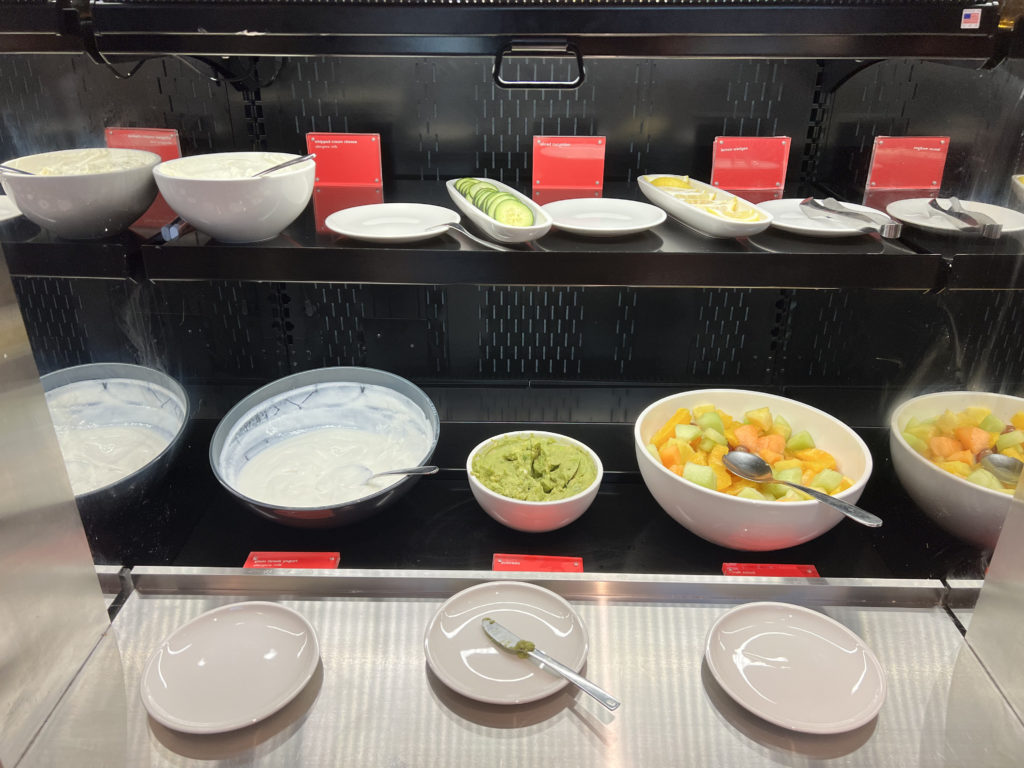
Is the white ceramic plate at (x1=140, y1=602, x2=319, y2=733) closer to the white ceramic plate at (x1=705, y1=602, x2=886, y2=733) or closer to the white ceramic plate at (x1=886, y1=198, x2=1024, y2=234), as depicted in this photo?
the white ceramic plate at (x1=705, y1=602, x2=886, y2=733)

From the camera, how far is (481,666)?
1.06m

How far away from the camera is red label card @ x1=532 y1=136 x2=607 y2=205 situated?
1.24 meters

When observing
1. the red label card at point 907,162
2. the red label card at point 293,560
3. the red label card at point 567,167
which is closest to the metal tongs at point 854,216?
the red label card at point 907,162

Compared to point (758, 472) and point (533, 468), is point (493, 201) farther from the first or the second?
point (758, 472)

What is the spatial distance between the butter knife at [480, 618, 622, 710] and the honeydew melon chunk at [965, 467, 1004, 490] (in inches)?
25.7

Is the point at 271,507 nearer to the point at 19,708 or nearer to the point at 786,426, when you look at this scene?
the point at 19,708

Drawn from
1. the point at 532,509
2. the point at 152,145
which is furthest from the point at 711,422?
the point at 152,145

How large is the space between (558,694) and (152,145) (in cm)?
104

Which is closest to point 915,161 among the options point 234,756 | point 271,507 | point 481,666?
point 481,666

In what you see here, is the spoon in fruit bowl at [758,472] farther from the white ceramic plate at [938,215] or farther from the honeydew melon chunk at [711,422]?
the white ceramic plate at [938,215]

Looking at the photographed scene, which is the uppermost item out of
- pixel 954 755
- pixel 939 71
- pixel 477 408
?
pixel 939 71

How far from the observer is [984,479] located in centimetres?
115

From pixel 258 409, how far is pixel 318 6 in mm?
747

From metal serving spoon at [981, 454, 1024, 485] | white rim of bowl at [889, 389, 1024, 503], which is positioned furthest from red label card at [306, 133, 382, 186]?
metal serving spoon at [981, 454, 1024, 485]
